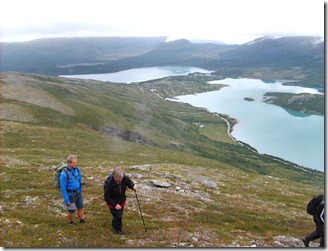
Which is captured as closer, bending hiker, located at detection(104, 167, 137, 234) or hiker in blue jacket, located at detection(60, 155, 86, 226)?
bending hiker, located at detection(104, 167, 137, 234)

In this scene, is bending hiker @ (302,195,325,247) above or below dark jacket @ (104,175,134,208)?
below

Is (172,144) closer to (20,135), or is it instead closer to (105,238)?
(20,135)

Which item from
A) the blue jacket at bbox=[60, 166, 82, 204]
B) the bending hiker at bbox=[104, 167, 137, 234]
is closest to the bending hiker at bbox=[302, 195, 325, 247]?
the bending hiker at bbox=[104, 167, 137, 234]

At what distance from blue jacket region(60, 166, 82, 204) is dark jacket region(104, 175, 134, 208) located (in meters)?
1.80

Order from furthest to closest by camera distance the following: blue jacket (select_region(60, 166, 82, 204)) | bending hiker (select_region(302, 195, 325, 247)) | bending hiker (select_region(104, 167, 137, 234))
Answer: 1. blue jacket (select_region(60, 166, 82, 204))
2. bending hiker (select_region(104, 167, 137, 234))
3. bending hiker (select_region(302, 195, 325, 247))

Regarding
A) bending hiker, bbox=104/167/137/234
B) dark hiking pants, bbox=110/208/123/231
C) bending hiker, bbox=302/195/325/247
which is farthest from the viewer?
dark hiking pants, bbox=110/208/123/231

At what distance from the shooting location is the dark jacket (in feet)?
52.9

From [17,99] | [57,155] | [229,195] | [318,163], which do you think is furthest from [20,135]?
[318,163]

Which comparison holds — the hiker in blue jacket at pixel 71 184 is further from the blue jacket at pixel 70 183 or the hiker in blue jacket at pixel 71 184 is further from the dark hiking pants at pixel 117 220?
the dark hiking pants at pixel 117 220

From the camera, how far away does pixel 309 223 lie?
29.3 meters

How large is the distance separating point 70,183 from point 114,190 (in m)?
2.49

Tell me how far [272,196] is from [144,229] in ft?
100

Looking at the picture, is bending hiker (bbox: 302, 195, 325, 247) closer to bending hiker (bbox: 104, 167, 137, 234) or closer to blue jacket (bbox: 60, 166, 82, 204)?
bending hiker (bbox: 104, 167, 137, 234)

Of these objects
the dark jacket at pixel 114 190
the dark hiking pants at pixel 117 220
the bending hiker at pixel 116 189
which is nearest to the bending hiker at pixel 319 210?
the bending hiker at pixel 116 189
